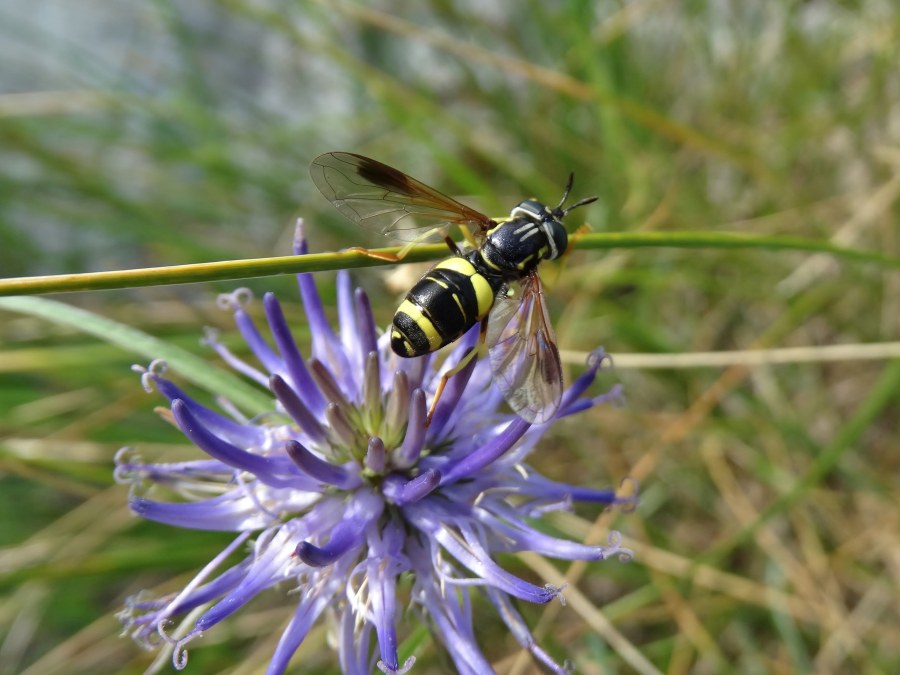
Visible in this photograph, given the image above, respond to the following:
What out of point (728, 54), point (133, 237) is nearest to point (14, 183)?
point (133, 237)

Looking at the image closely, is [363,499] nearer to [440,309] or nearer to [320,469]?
[320,469]

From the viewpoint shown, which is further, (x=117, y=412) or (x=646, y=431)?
(x=646, y=431)

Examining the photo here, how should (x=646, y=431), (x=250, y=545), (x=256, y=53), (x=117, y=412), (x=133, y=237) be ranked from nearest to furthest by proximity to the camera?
(x=250, y=545)
(x=117, y=412)
(x=646, y=431)
(x=133, y=237)
(x=256, y=53)

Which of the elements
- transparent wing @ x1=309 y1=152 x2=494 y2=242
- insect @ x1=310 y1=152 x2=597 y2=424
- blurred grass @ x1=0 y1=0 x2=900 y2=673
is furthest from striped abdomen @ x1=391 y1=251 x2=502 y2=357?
blurred grass @ x1=0 y1=0 x2=900 y2=673

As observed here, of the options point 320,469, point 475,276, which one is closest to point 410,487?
point 320,469

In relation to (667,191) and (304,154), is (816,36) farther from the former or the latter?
(304,154)

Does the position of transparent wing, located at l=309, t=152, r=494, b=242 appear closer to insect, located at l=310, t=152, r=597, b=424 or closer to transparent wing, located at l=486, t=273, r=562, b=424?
insect, located at l=310, t=152, r=597, b=424
